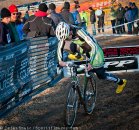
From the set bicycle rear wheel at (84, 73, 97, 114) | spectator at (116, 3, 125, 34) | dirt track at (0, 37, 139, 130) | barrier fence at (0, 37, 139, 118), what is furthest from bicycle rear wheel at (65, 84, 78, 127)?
spectator at (116, 3, 125, 34)

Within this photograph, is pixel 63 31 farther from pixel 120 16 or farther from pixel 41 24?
pixel 120 16

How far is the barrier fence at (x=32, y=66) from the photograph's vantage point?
7367 millimetres

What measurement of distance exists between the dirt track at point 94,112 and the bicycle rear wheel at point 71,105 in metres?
0.22

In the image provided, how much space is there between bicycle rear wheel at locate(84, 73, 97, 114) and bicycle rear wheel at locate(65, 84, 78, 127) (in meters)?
0.52

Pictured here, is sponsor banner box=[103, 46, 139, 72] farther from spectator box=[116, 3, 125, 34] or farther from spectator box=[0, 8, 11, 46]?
spectator box=[116, 3, 125, 34]

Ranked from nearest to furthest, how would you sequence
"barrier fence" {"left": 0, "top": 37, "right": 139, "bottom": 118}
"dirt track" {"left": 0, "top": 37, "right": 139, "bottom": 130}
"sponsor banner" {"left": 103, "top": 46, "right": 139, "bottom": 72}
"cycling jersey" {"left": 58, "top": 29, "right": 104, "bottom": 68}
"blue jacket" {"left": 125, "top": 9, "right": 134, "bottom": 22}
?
"dirt track" {"left": 0, "top": 37, "right": 139, "bottom": 130} < "cycling jersey" {"left": 58, "top": 29, "right": 104, "bottom": 68} < "barrier fence" {"left": 0, "top": 37, "right": 139, "bottom": 118} < "sponsor banner" {"left": 103, "top": 46, "right": 139, "bottom": 72} < "blue jacket" {"left": 125, "top": 9, "right": 134, "bottom": 22}

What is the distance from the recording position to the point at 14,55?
7.72 metres

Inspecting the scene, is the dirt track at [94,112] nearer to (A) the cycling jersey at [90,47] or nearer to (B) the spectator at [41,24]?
(A) the cycling jersey at [90,47]

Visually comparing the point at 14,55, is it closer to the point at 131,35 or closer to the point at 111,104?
the point at 111,104

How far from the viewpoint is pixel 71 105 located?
22.5ft

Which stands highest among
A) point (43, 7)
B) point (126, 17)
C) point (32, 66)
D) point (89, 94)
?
point (43, 7)

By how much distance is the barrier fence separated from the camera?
7.37 meters

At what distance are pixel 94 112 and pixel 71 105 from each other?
1.19 metres

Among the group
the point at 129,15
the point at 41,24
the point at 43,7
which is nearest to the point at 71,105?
the point at 41,24
